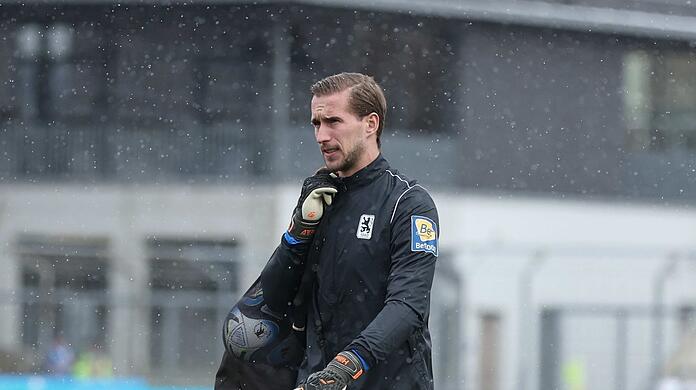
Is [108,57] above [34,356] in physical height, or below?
Answer: above

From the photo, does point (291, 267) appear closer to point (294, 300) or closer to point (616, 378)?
point (294, 300)

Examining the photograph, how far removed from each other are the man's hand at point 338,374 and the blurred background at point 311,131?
9073 millimetres

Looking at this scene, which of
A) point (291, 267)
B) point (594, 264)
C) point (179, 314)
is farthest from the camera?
point (594, 264)

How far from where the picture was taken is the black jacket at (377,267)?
115 inches

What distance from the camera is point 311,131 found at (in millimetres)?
15875

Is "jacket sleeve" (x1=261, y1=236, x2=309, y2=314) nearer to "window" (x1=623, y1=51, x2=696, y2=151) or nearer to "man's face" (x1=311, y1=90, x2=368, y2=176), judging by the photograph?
"man's face" (x1=311, y1=90, x2=368, y2=176)

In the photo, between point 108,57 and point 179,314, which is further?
point 108,57

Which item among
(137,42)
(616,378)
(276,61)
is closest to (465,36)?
(276,61)

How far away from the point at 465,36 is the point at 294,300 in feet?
47.7

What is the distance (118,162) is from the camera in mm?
15711

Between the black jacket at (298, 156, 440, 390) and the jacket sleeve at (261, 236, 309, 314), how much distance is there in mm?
37

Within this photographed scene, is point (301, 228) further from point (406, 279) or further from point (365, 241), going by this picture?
point (406, 279)

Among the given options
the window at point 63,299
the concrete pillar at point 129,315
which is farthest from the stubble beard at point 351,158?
the concrete pillar at point 129,315

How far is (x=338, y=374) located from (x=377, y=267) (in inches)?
12.1
